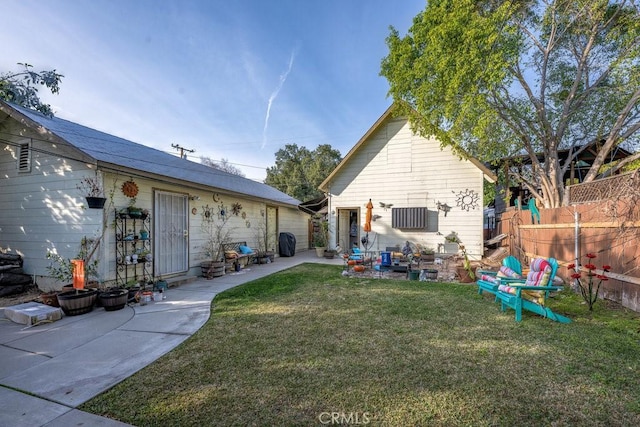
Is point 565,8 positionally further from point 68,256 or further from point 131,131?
point 131,131

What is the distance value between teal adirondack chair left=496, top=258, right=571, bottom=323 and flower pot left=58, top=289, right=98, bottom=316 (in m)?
6.89

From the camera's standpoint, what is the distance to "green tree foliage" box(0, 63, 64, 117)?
5.50 m

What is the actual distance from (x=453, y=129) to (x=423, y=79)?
6.47 feet

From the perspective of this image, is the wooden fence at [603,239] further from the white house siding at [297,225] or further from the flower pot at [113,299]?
the white house siding at [297,225]

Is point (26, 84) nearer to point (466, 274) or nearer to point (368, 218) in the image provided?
point (368, 218)

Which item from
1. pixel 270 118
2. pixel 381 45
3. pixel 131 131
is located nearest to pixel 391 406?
pixel 381 45

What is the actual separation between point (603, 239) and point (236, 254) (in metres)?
8.67

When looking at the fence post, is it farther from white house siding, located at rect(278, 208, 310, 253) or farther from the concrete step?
white house siding, located at rect(278, 208, 310, 253)

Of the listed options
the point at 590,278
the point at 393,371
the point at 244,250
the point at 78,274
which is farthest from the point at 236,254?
the point at 590,278

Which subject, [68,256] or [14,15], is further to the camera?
[68,256]

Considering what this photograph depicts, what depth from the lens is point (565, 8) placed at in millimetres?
8453

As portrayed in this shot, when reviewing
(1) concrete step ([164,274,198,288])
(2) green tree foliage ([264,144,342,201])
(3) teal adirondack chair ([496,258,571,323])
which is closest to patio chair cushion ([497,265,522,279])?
(3) teal adirondack chair ([496,258,571,323])

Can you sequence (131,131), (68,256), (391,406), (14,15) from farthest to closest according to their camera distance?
(131,131), (68,256), (14,15), (391,406)

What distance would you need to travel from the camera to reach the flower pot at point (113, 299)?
4909 mm
